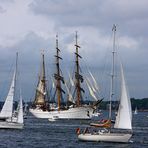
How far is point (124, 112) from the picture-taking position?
257ft

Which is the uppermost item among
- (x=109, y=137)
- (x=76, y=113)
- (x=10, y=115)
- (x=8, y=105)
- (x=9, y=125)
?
(x=8, y=105)

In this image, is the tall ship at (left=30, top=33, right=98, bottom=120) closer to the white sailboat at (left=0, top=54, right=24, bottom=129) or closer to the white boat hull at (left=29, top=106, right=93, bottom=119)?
the white boat hull at (left=29, top=106, right=93, bottom=119)

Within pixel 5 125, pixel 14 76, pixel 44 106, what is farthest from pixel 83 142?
pixel 44 106

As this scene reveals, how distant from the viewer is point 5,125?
10388 centimetres

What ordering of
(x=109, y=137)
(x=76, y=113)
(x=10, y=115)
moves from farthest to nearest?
(x=76, y=113) → (x=10, y=115) → (x=109, y=137)

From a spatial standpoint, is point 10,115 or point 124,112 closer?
point 124,112

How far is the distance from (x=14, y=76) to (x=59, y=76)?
72.8 m

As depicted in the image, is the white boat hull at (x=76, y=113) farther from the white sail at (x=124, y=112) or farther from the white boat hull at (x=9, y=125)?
the white sail at (x=124, y=112)

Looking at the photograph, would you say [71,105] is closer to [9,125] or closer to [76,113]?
[76,113]

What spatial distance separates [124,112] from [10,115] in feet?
108

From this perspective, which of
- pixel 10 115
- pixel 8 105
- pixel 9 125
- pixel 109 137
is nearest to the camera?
pixel 109 137

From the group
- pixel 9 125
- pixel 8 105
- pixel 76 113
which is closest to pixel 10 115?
pixel 8 105

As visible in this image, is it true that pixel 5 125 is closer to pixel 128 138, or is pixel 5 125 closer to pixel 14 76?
pixel 14 76

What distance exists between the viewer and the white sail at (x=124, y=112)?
77750 millimetres
